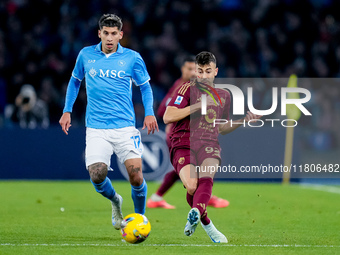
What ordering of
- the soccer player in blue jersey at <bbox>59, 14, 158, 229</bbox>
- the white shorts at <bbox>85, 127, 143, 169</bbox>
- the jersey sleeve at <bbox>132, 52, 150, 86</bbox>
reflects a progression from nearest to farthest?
the white shorts at <bbox>85, 127, 143, 169</bbox> < the soccer player in blue jersey at <bbox>59, 14, 158, 229</bbox> < the jersey sleeve at <bbox>132, 52, 150, 86</bbox>

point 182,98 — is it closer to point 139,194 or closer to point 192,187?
point 192,187

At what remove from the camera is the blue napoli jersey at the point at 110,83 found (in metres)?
7.44

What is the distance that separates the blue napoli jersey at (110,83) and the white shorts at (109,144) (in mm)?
66

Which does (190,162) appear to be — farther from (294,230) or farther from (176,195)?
(176,195)

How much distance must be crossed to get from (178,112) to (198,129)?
0.90ft

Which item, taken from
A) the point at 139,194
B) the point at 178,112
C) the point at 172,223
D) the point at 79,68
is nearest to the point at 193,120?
the point at 178,112

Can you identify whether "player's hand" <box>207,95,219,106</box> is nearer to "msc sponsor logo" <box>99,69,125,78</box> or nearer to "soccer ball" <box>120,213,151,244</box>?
"msc sponsor logo" <box>99,69,125,78</box>

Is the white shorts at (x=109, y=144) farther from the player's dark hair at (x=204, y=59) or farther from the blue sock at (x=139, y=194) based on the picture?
the player's dark hair at (x=204, y=59)

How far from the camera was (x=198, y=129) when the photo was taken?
7043mm

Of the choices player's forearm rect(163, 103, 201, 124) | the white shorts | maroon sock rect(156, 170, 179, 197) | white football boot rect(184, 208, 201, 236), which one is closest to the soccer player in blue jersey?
the white shorts

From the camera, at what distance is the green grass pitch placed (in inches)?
260

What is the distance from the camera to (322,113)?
1836 cm

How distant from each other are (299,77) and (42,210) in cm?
1042

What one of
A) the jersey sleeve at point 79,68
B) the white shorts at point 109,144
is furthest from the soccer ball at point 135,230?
the jersey sleeve at point 79,68
